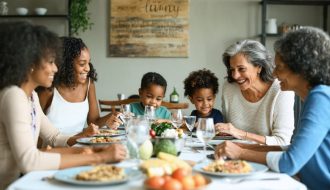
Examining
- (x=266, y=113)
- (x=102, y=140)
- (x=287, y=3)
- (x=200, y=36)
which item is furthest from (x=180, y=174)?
(x=287, y=3)

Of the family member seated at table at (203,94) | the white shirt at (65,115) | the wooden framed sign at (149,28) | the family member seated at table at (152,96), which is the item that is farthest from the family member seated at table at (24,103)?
the wooden framed sign at (149,28)

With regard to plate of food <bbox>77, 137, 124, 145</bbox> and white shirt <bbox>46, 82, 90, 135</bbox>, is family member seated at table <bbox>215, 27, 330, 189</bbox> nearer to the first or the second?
plate of food <bbox>77, 137, 124, 145</bbox>

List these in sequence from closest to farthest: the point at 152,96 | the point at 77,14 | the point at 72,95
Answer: the point at 72,95 < the point at 152,96 < the point at 77,14

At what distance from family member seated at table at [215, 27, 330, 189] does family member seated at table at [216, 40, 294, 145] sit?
2.08 ft

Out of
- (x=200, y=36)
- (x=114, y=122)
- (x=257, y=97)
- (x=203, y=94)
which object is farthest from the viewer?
(x=200, y=36)

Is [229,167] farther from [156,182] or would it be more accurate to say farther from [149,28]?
[149,28]

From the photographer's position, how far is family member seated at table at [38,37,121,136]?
8.92 ft

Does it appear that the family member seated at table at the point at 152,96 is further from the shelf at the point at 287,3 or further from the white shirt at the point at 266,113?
the shelf at the point at 287,3

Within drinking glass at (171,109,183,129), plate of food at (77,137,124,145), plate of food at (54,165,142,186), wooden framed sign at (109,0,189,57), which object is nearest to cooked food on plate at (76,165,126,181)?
plate of food at (54,165,142,186)

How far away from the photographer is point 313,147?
157 centimetres

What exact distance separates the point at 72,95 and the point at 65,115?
0.19 meters

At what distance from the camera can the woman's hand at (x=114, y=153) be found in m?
1.61

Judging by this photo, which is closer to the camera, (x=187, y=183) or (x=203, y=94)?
(x=187, y=183)

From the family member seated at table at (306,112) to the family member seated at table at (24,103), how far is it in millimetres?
518
